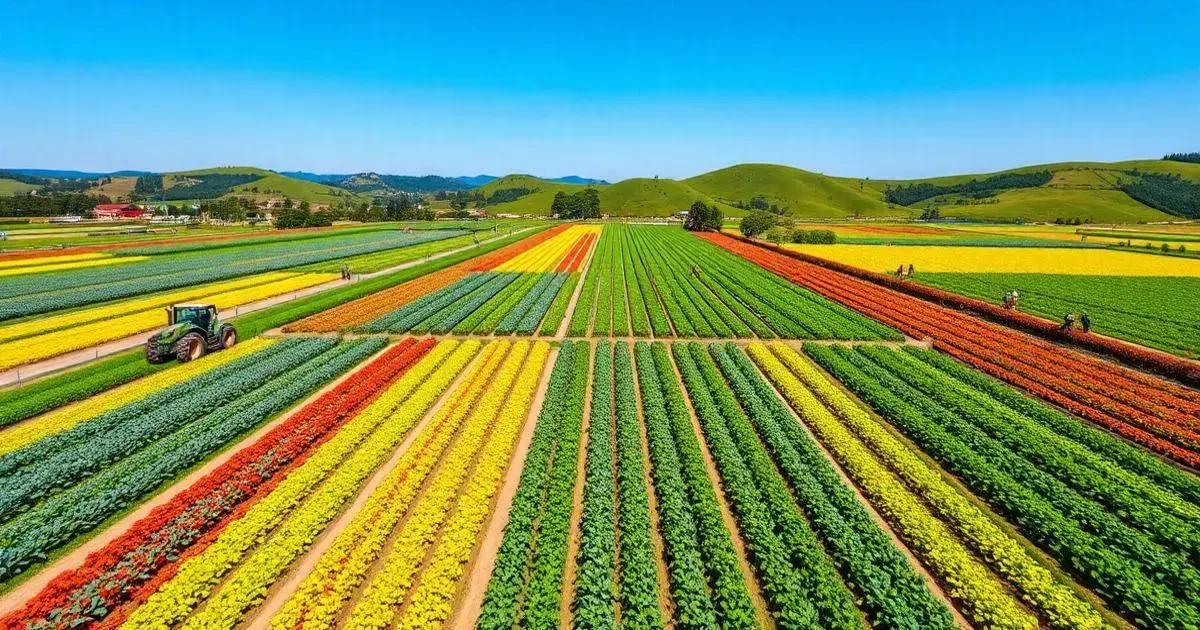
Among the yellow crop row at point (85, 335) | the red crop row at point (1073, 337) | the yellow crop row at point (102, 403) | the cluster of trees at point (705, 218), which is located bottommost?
the yellow crop row at point (102, 403)

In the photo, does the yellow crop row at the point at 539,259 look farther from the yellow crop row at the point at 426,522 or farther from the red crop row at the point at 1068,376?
the yellow crop row at the point at 426,522

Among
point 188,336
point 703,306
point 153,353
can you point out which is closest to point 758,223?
point 703,306

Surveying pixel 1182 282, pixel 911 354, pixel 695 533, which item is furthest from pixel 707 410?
pixel 1182 282

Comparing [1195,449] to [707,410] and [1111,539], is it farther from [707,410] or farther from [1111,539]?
[707,410]

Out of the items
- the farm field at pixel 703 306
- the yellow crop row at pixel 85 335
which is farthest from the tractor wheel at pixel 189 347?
the farm field at pixel 703 306

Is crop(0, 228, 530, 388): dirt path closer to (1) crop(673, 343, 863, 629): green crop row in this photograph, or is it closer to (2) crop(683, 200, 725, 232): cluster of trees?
(1) crop(673, 343, 863, 629): green crop row

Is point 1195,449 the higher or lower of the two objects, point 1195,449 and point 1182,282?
the lower
